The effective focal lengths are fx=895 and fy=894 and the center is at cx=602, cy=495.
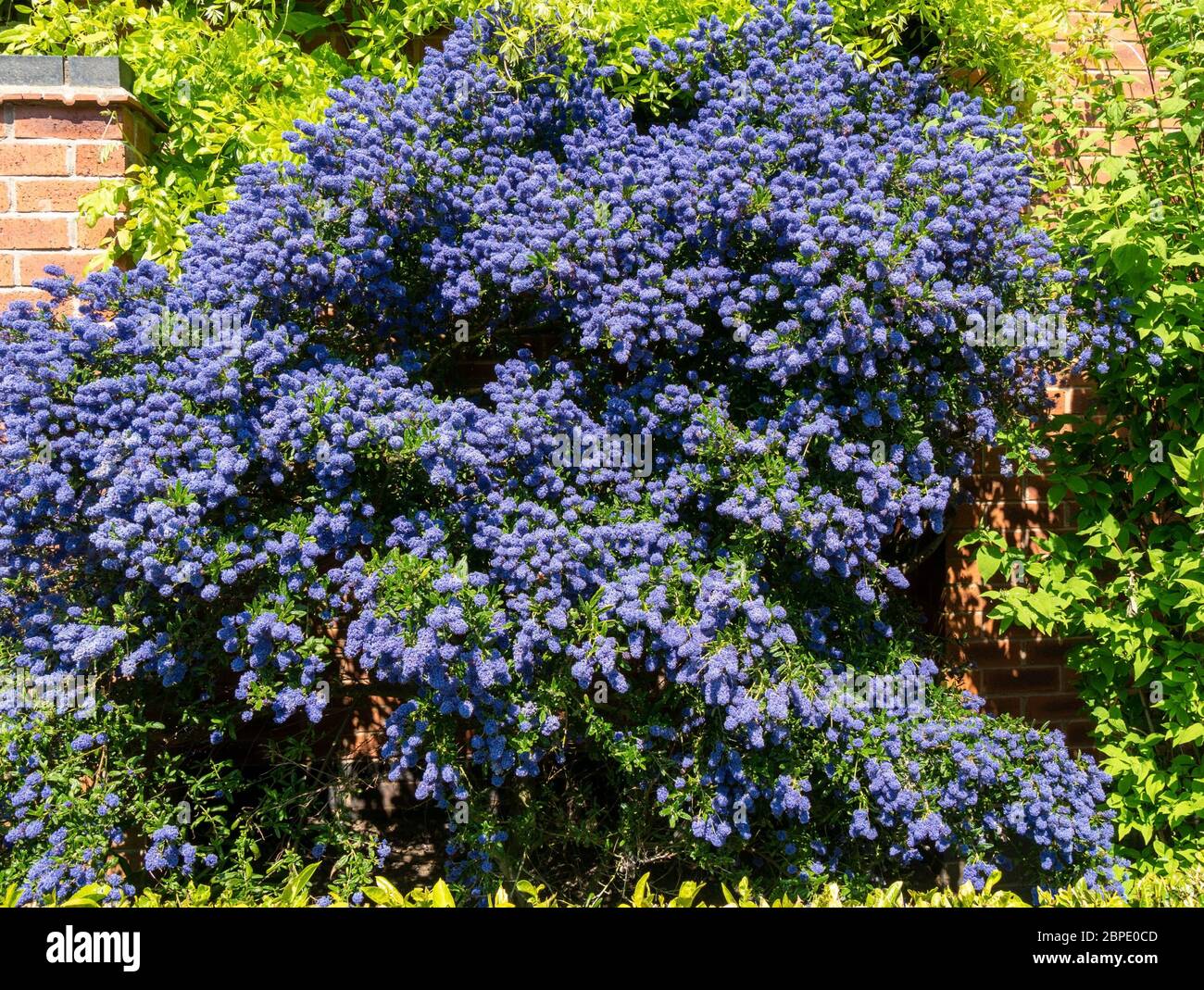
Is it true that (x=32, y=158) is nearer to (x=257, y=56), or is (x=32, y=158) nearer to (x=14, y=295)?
(x=14, y=295)

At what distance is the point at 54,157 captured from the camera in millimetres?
3373

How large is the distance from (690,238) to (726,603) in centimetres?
127

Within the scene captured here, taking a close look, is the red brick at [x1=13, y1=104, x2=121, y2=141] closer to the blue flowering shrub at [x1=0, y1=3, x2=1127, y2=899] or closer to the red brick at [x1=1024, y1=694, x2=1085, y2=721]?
the blue flowering shrub at [x1=0, y1=3, x2=1127, y2=899]

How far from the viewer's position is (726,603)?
2.81 m

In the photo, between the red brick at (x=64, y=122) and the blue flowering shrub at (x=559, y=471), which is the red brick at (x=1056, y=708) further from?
the red brick at (x=64, y=122)

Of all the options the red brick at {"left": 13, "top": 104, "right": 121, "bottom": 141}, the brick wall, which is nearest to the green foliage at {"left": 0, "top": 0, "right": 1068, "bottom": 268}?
the red brick at {"left": 13, "top": 104, "right": 121, "bottom": 141}

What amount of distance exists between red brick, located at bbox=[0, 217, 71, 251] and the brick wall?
384 cm

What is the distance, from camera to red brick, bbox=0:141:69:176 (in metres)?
3.35

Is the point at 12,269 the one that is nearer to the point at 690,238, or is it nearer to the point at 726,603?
the point at 690,238

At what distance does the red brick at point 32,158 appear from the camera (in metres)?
3.35

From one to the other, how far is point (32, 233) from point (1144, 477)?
4362 millimetres

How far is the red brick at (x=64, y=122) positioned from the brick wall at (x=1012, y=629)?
3.83 metres

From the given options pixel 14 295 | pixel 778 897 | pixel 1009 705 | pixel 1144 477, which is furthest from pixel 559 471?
pixel 1009 705
